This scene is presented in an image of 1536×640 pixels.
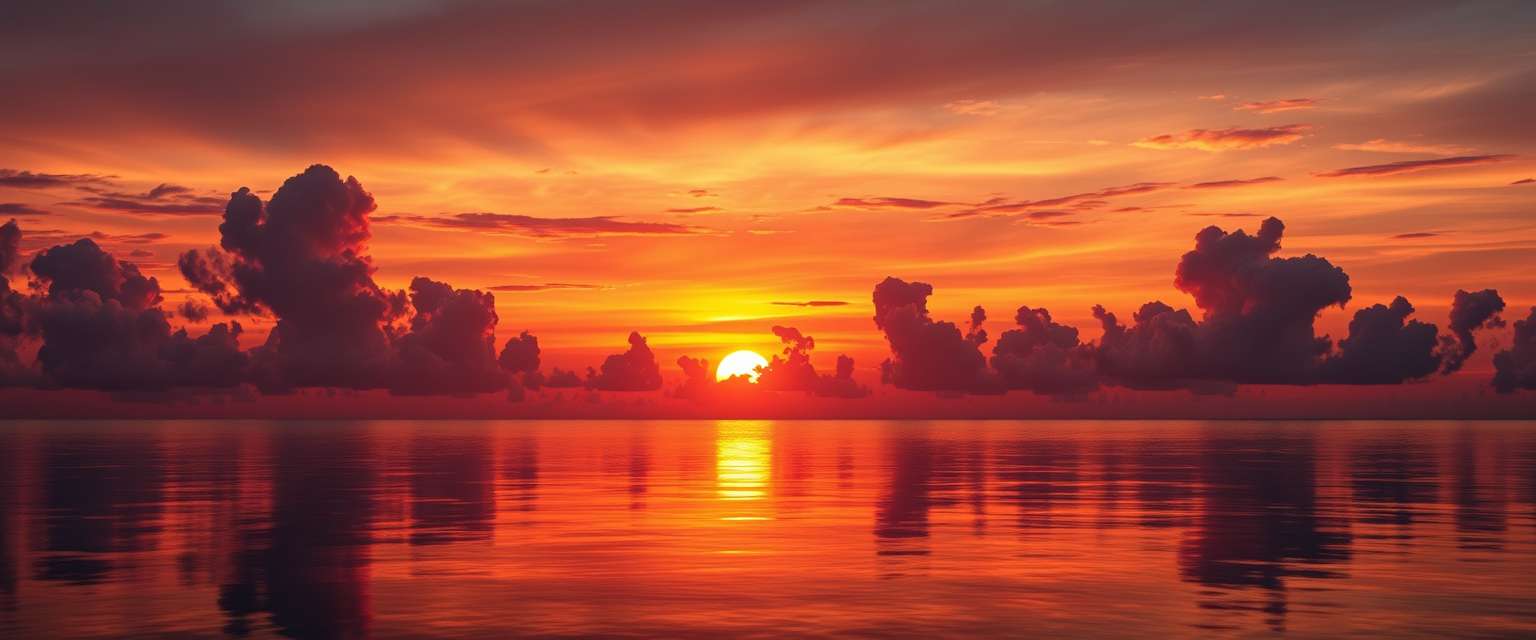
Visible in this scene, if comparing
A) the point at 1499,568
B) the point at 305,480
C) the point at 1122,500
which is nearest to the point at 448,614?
the point at 1499,568

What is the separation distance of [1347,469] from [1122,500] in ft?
161

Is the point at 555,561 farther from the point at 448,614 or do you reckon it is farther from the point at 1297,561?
the point at 1297,561

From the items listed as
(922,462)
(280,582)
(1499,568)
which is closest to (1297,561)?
(1499,568)

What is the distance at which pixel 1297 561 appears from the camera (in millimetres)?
40562

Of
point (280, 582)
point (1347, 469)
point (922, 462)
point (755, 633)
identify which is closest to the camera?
point (755, 633)

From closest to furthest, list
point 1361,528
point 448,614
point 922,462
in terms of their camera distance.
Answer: point 448,614 < point 1361,528 < point 922,462

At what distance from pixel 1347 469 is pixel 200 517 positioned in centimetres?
8486

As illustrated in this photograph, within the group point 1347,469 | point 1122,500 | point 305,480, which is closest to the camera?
point 1122,500

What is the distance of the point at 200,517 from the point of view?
5653cm

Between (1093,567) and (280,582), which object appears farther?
(1093,567)

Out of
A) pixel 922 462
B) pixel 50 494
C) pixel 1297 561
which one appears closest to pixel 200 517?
pixel 50 494

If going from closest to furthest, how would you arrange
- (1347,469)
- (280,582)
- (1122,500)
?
(280,582) < (1122,500) < (1347,469)

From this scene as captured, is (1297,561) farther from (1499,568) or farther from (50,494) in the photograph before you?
(50,494)

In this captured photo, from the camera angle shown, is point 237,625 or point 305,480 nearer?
point 237,625
